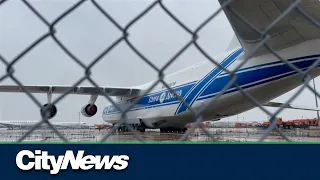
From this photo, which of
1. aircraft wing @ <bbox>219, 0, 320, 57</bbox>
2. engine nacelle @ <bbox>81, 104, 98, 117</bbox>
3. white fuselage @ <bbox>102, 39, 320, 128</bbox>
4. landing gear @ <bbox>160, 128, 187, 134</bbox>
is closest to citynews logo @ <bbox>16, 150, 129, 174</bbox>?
aircraft wing @ <bbox>219, 0, 320, 57</bbox>

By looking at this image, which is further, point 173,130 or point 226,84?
point 173,130

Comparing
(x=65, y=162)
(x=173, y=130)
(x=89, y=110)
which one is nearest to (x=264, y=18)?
(x=65, y=162)

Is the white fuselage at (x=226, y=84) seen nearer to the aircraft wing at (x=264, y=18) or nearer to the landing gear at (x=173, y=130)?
the aircraft wing at (x=264, y=18)

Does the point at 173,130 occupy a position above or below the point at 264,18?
above

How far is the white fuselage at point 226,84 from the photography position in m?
5.83

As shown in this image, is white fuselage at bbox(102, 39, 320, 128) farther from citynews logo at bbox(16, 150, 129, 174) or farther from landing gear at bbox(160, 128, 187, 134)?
citynews logo at bbox(16, 150, 129, 174)

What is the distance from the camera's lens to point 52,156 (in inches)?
35.4

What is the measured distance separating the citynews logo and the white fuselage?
2877 millimetres

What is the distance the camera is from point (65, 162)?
35.6 inches

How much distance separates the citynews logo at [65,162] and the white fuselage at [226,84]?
9.44 ft

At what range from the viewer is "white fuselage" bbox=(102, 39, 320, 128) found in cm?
583

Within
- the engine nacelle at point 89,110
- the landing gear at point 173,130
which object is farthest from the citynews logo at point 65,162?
the landing gear at point 173,130

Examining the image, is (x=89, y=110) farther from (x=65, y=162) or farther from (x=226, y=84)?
(x=65, y=162)

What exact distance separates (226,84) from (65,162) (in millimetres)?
3464
